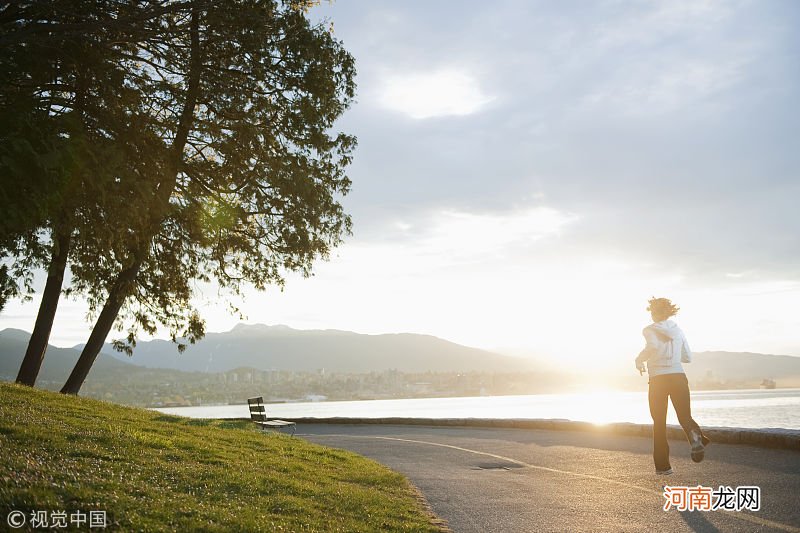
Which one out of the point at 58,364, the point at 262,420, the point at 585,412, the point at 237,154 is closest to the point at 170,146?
the point at 237,154

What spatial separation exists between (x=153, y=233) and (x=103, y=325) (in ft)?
13.6

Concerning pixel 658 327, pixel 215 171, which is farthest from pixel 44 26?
pixel 658 327

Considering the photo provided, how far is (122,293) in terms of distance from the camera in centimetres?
1981

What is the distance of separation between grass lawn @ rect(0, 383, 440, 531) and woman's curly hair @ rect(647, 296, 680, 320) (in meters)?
4.39

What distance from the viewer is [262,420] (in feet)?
72.1

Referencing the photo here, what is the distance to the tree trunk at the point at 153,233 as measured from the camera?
16.9 m

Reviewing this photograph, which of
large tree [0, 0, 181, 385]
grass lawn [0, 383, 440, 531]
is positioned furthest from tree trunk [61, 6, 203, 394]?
grass lawn [0, 383, 440, 531]

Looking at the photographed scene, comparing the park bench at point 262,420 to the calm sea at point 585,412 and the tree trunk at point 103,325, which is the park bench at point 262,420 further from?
the tree trunk at point 103,325

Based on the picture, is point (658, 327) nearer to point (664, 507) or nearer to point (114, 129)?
point (664, 507)

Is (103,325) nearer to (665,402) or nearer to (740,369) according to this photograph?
(665,402)

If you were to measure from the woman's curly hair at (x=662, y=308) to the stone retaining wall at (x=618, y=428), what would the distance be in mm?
3457

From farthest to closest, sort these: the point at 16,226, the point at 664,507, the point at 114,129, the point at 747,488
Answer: the point at 114,129 < the point at 16,226 < the point at 747,488 < the point at 664,507

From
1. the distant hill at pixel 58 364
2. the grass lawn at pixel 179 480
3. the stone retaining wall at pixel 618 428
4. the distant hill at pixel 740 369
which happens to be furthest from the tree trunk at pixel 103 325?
the distant hill at pixel 740 369

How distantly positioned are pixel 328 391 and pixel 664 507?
3835 inches
